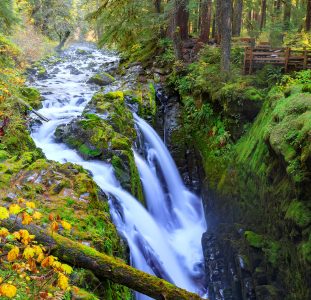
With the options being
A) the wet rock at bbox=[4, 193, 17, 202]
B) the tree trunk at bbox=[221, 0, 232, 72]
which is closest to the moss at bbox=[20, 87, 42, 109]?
the tree trunk at bbox=[221, 0, 232, 72]

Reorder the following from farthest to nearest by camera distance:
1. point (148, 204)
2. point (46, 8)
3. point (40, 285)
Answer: point (46, 8)
point (148, 204)
point (40, 285)

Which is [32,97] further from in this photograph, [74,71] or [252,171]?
[74,71]

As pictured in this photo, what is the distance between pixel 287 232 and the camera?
7.46 metres

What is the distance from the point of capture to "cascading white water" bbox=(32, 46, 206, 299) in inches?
355

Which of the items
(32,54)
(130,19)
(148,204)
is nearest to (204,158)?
(148,204)

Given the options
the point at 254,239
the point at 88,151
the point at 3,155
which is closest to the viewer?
the point at 3,155

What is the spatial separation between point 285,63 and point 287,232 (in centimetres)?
755

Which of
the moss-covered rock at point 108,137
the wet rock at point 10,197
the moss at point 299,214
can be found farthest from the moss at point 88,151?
the moss at point 299,214

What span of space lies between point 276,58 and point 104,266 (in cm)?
1081

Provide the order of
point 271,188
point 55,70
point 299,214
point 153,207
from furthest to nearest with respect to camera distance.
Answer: point 55,70
point 153,207
point 271,188
point 299,214

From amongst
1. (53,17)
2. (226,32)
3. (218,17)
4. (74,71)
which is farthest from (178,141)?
(53,17)

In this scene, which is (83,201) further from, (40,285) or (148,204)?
(148,204)

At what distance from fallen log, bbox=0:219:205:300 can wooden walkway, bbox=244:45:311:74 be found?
33.8ft

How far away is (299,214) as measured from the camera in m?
6.89
